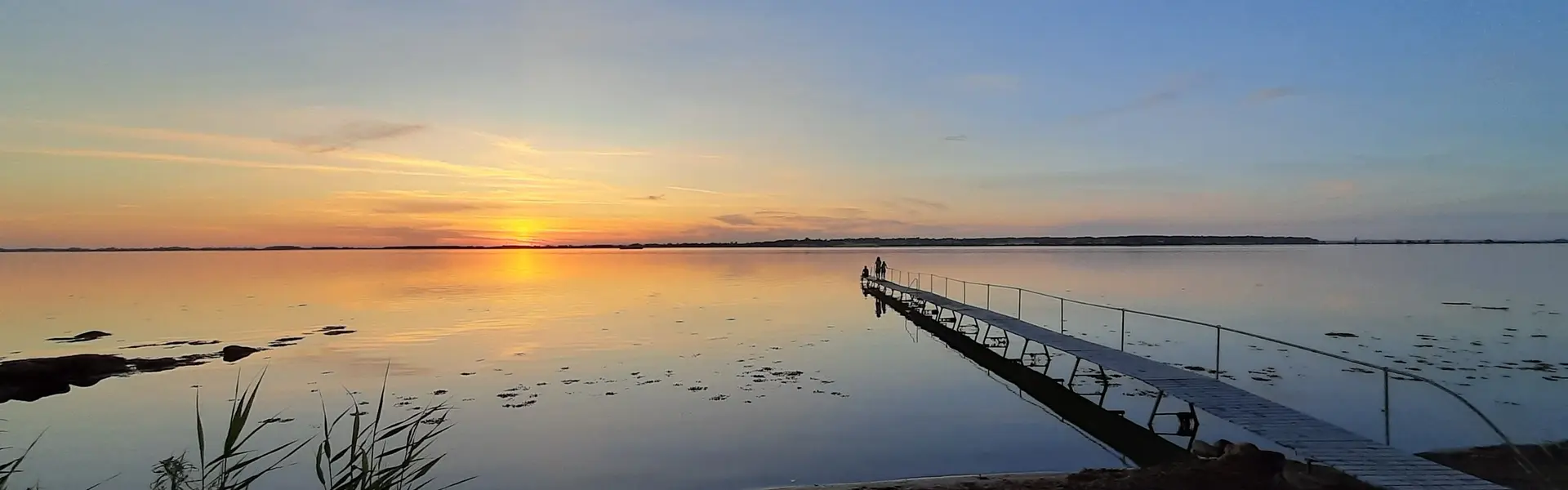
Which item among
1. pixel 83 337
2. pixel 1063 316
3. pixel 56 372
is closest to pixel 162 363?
pixel 56 372

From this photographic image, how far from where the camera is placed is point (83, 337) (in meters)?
22.0

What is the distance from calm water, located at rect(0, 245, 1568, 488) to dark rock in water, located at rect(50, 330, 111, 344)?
56cm

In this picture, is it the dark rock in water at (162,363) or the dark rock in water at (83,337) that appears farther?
the dark rock in water at (83,337)

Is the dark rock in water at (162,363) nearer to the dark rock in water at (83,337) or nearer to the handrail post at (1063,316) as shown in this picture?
the dark rock in water at (83,337)

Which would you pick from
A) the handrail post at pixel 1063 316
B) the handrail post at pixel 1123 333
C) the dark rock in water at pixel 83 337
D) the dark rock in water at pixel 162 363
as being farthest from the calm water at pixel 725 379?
the dark rock in water at pixel 162 363

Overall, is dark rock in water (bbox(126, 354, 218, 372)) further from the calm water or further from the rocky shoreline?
the calm water

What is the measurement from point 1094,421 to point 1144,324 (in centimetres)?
1240

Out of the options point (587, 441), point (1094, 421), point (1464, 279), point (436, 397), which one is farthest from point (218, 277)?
point (1464, 279)

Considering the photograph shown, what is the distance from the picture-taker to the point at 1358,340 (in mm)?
18625

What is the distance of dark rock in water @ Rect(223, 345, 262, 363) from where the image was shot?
18422mm

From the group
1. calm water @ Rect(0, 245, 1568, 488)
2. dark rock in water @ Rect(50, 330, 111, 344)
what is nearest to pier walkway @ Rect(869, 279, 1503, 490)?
calm water @ Rect(0, 245, 1568, 488)

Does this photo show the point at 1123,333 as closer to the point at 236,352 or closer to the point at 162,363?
the point at 236,352

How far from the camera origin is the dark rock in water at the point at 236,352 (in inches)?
725

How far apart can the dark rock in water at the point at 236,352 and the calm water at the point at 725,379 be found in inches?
28.1
